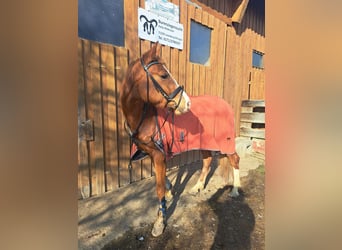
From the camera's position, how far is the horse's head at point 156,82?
0.91 metres

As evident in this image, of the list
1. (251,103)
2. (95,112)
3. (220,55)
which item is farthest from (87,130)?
(251,103)

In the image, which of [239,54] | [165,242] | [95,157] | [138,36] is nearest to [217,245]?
[165,242]

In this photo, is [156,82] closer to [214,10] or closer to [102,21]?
[102,21]

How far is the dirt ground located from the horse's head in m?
0.59

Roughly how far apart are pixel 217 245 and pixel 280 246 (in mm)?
800

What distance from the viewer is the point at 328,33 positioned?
0.19m

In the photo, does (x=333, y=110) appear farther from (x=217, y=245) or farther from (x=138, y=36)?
(x=138, y=36)

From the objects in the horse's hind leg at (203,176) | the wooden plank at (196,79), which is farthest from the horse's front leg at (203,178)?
the wooden plank at (196,79)

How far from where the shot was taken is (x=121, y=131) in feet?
4.68

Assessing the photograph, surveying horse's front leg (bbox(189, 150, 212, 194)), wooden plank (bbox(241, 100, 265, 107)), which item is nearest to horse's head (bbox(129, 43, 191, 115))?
horse's front leg (bbox(189, 150, 212, 194))

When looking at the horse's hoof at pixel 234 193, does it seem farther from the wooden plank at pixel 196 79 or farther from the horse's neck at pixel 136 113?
the wooden plank at pixel 196 79

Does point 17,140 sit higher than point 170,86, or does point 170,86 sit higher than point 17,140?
point 170,86

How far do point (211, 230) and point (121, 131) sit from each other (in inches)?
31.3

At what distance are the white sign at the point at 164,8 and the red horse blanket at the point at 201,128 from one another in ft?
2.02
